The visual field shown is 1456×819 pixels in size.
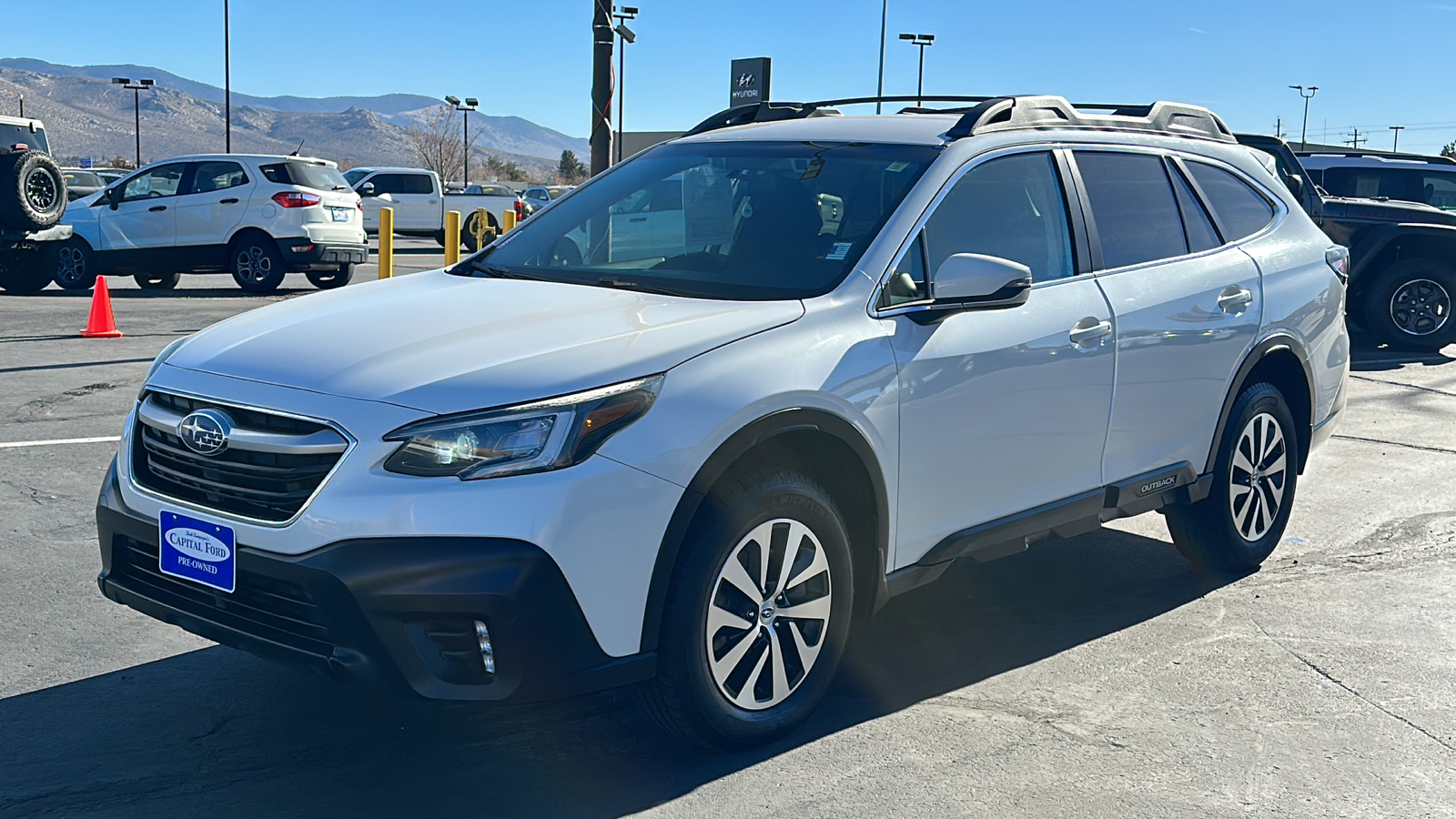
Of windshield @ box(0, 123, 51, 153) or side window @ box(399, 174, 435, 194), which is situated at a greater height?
side window @ box(399, 174, 435, 194)

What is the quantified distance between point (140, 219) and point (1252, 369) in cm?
1556

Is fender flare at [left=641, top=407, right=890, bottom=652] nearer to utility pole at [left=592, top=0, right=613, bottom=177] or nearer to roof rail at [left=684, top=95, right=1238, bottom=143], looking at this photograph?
roof rail at [left=684, top=95, right=1238, bottom=143]

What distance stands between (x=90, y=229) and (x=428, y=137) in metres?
85.1

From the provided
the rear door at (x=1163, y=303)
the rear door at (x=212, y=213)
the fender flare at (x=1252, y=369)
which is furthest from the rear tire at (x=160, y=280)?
the fender flare at (x=1252, y=369)

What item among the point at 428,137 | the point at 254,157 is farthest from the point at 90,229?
the point at 428,137

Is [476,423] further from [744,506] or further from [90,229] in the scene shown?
[90,229]

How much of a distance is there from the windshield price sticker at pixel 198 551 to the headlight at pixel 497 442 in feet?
1.67

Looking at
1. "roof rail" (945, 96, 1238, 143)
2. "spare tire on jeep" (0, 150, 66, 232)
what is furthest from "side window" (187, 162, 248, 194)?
"roof rail" (945, 96, 1238, 143)

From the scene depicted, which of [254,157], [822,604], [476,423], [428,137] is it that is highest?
[428,137]

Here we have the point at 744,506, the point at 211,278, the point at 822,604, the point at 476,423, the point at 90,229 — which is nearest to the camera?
the point at 476,423

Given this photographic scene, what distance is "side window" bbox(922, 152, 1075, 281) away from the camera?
4.41 m

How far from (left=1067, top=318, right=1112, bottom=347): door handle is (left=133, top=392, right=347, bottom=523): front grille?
8.25 ft

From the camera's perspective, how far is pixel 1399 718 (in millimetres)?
4227

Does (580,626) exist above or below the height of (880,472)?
below
